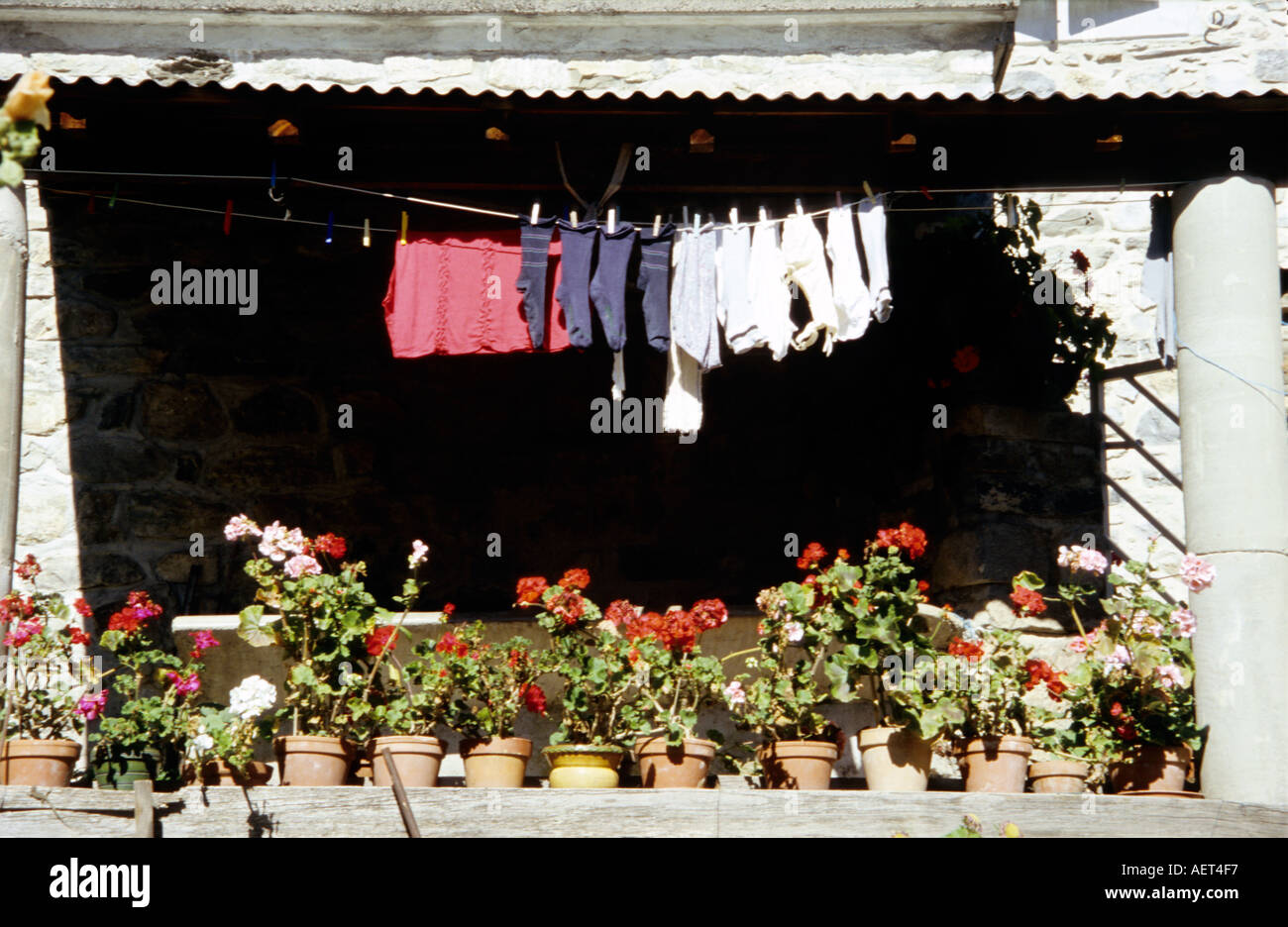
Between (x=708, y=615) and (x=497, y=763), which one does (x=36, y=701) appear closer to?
(x=497, y=763)

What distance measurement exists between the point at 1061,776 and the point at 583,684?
1.82 meters

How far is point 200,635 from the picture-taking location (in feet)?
20.4

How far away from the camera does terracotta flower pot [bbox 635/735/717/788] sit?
20.0 feet

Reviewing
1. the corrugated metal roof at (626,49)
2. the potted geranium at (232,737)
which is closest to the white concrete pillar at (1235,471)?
the corrugated metal roof at (626,49)

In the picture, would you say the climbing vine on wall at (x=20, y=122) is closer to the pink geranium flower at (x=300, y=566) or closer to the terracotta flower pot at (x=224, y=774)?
the pink geranium flower at (x=300, y=566)

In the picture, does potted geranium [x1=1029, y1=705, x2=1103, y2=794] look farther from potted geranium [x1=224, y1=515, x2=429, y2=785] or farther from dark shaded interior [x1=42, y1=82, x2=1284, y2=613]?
potted geranium [x1=224, y1=515, x2=429, y2=785]

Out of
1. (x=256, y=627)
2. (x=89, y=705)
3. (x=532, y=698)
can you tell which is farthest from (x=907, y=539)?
(x=89, y=705)

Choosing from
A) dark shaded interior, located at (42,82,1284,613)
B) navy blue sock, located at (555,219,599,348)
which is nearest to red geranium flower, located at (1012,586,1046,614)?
dark shaded interior, located at (42,82,1284,613)

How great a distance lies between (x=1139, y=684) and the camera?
629 cm

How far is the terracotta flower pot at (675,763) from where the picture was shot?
6105 mm

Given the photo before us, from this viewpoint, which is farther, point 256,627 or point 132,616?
point 256,627

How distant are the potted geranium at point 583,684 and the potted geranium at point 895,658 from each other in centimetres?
83

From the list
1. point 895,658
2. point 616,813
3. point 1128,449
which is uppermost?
point 1128,449

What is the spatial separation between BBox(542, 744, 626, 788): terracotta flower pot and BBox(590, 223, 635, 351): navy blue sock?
A: 1.53 meters
